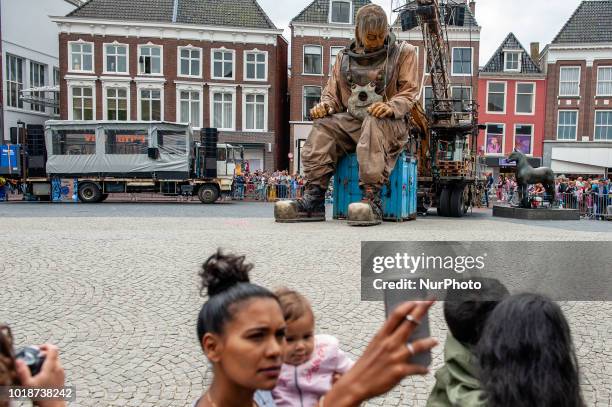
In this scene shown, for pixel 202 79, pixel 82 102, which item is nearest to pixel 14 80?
pixel 82 102

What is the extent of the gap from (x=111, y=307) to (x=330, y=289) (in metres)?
1.84

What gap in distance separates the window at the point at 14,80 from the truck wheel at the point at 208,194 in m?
15.8

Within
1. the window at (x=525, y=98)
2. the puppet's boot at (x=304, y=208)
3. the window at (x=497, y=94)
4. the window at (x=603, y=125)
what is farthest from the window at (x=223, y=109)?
the puppet's boot at (x=304, y=208)

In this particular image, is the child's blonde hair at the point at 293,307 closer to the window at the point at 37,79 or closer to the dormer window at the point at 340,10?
the dormer window at the point at 340,10

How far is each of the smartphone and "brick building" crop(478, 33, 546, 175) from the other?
35276 mm

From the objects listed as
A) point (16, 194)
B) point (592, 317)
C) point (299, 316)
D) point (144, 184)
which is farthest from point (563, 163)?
point (299, 316)

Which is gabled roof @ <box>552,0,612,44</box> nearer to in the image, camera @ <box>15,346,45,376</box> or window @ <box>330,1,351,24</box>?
window @ <box>330,1,351,24</box>

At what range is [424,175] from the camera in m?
16.3

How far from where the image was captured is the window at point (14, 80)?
3177 centimetres

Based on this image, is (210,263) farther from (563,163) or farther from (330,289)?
(563,163)

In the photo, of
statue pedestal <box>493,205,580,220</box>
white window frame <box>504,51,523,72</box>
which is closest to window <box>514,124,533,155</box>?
white window frame <box>504,51,523,72</box>

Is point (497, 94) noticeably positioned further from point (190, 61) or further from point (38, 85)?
point (38, 85)

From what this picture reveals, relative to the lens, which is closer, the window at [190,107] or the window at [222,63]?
the window at [222,63]

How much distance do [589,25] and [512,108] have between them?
6478 mm
